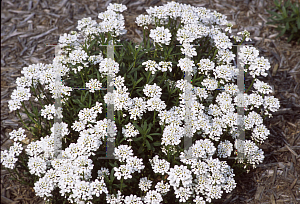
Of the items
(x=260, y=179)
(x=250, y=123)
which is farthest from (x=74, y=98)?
(x=260, y=179)

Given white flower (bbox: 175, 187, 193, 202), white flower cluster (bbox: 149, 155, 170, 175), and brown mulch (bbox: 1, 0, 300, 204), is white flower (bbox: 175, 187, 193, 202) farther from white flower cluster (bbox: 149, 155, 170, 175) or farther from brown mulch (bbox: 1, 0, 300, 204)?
brown mulch (bbox: 1, 0, 300, 204)

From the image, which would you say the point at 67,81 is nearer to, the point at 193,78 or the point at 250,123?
the point at 193,78

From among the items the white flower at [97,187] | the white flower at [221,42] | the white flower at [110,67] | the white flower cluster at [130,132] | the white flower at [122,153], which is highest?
the white flower at [221,42]

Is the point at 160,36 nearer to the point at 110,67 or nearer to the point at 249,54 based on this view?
the point at 110,67

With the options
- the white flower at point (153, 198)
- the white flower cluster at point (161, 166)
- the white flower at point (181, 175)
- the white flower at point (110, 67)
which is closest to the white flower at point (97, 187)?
the white flower at point (153, 198)

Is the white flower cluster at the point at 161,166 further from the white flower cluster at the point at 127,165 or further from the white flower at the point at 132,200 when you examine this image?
the white flower at the point at 132,200

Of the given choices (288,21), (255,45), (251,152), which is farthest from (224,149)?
(288,21)

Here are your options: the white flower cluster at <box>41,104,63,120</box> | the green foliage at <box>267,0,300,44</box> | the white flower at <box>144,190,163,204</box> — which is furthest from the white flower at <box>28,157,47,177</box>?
the green foliage at <box>267,0,300,44</box>

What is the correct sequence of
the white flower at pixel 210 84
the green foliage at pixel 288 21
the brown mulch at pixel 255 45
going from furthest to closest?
the green foliage at pixel 288 21 < the brown mulch at pixel 255 45 < the white flower at pixel 210 84
